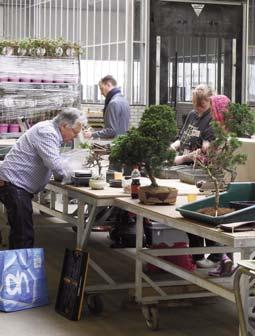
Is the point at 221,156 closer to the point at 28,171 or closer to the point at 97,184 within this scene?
the point at 97,184

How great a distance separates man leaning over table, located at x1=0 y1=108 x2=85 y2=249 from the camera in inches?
228

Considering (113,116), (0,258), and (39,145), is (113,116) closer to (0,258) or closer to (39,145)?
(39,145)

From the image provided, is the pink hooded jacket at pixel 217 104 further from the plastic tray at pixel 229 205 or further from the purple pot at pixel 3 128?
the purple pot at pixel 3 128

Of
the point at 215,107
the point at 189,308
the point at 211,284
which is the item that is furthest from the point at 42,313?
the point at 215,107

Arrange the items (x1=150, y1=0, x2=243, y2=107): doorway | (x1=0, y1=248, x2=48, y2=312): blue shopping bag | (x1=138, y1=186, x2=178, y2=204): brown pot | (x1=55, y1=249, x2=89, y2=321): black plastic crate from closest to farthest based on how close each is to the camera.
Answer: (x1=138, y1=186, x2=178, y2=204): brown pot → (x1=55, y1=249, x2=89, y2=321): black plastic crate → (x1=0, y1=248, x2=48, y2=312): blue shopping bag → (x1=150, y1=0, x2=243, y2=107): doorway

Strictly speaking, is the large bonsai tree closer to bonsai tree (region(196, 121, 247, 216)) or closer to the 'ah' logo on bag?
bonsai tree (region(196, 121, 247, 216))

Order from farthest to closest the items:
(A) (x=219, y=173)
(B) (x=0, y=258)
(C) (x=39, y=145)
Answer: (C) (x=39, y=145) < (B) (x=0, y=258) < (A) (x=219, y=173)

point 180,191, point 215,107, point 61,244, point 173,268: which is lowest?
point 61,244

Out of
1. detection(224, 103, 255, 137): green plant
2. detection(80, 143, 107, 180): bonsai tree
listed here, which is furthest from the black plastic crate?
detection(224, 103, 255, 137): green plant

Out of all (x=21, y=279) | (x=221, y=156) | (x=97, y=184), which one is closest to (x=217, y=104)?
(x=97, y=184)

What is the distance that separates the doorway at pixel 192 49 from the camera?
41.8ft

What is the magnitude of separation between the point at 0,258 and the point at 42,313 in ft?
1.57

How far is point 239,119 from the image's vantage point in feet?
16.5

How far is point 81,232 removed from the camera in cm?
566
